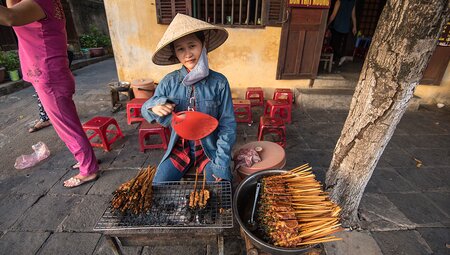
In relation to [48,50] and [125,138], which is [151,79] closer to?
[125,138]

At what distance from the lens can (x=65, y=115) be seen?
298 cm

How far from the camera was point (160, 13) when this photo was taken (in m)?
5.66

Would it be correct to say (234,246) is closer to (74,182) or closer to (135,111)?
(74,182)

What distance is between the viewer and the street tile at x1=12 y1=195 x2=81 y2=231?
109 inches

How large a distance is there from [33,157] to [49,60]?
2327 millimetres

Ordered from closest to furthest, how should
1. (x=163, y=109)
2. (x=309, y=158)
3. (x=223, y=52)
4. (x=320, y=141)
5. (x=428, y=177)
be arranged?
(x=163, y=109) → (x=428, y=177) → (x=309, y=158) → (x=320, y=141) → (x=223, y=52)

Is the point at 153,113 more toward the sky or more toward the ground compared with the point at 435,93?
more toward the sky

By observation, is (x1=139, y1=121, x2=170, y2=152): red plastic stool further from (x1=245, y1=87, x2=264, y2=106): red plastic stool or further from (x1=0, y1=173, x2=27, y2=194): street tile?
(x1=245, y1=87, x2=264, y2=106): red plastic stool

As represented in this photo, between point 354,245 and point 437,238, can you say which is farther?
point 437,238

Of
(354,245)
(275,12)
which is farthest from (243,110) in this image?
(354,245)

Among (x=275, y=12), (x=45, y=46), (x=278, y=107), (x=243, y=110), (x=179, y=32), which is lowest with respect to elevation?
(x=243, y=110)

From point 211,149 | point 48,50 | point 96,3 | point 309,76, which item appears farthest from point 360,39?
point 96,3

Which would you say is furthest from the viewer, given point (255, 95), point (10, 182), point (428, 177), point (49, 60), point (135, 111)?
point (255, 95)

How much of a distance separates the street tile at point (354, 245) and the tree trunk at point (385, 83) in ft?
1.51
